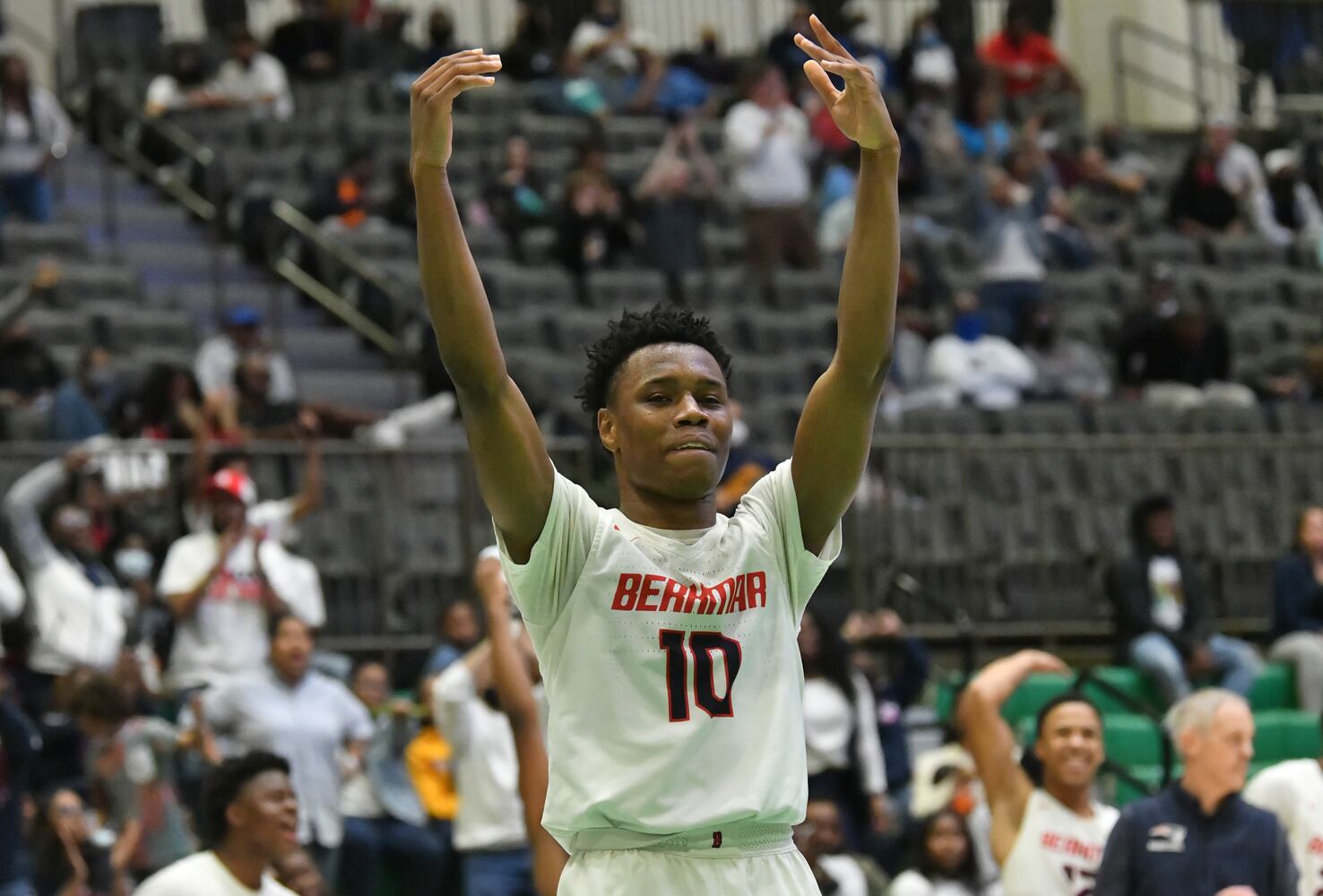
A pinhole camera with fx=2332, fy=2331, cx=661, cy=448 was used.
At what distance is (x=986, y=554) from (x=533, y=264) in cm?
443

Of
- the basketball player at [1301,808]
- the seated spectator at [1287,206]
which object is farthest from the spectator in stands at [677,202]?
the basketball player at [1301,808]

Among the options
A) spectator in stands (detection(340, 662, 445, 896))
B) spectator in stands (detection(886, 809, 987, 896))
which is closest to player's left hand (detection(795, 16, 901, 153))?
spectator in stands (detection(886, 809, 987, 896))

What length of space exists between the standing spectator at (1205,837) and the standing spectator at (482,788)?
3594mm

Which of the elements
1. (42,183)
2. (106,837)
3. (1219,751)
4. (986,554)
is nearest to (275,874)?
(106,837)

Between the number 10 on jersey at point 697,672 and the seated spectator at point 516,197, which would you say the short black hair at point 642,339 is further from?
the seated spectator at point 516,197

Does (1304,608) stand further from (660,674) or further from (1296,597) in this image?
(660,674)

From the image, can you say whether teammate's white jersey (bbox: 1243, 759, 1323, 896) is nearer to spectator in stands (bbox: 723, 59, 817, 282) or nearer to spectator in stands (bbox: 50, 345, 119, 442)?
spectator in stands (bbox: 50, 345, 119, 442)

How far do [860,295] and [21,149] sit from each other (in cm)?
1215

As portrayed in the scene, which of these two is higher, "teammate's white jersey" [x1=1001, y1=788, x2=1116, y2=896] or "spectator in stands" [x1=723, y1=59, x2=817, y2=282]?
"spectator in stands" [x1=723, y1=59, x2=817, y2=282]

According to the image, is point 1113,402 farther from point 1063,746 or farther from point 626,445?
point 626,445

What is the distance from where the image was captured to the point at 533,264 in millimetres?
16703

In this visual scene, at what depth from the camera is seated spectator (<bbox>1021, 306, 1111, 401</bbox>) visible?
53.8ft

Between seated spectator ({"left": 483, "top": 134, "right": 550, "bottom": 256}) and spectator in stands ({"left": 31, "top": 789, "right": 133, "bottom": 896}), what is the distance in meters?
8.27

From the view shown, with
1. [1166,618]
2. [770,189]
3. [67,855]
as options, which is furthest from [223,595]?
[770,189]
